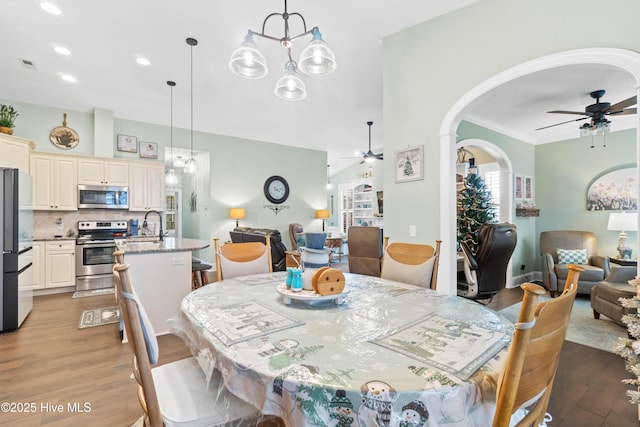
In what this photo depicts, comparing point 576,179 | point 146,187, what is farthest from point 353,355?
point 576,179

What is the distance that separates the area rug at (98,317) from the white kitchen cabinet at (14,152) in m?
2.23

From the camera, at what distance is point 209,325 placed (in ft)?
3.87

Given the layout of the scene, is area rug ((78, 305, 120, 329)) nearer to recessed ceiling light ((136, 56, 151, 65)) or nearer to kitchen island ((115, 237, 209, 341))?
kitchen island ((115, 237, 209, 341))

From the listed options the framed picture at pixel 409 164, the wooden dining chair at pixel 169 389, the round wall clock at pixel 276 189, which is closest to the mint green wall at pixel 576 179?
the framed picture at pixel 409 164

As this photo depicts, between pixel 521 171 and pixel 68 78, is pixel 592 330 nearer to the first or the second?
pixel 521 171

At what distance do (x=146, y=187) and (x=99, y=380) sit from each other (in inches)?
157

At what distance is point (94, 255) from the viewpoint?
185 inches

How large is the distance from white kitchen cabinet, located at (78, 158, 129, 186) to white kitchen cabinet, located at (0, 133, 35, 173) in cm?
68

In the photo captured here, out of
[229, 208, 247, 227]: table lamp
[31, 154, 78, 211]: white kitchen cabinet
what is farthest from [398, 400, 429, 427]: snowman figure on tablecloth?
[229, 208, 247, 227]: table lamp

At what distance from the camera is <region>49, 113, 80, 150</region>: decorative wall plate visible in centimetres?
492

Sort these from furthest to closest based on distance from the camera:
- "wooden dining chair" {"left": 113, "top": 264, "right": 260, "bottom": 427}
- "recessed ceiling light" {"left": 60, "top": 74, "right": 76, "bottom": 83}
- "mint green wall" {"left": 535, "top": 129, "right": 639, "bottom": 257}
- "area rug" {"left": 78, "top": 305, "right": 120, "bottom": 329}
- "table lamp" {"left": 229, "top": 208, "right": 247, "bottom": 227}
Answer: "table lamp" {"left": 229, "top": 208, "right": 247, "bottom": 227}
"mint green wall" {"left": 535, "top": 129, "right": 639, "bottom": 257}
"recessed ceiling light" {"left": 60, "top": 74, "right": 76, "bottom": 83}
"area rug" {"left": 78, "top": 305, "right": 120, "bottom": 329}
"wooden dining chair" {"left": 113, "top": 264, "right": 260, "bottom": 427}

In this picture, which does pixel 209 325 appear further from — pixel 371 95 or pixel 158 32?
pixel 371 95

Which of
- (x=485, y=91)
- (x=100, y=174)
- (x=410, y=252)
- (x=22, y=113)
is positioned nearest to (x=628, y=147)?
(x=485, y=91)

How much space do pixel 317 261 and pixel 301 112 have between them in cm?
282
